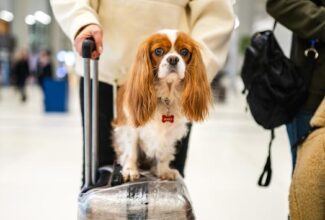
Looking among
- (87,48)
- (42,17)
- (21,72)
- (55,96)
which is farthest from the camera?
(42,17)

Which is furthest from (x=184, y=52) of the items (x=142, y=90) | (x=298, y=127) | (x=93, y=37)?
(x=298, y=127)

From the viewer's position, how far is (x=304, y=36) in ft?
6.60

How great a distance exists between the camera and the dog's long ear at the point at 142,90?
5.14ft

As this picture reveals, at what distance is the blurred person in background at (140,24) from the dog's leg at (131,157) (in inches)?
11.4

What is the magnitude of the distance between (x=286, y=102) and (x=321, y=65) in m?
0.25

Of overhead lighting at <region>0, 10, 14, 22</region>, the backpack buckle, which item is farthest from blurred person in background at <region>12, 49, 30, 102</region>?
the backpack buckle

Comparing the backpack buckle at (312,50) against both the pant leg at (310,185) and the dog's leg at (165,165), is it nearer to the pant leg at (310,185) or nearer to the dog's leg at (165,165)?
the pant leg at (310,185)

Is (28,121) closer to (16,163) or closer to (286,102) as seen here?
(16,163)

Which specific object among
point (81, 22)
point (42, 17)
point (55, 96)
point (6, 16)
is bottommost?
point (55, 96)

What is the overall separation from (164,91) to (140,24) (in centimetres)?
38

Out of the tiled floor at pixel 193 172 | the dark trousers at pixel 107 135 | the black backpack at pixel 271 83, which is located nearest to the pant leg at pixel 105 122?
the dark trousers at pixel 107 135

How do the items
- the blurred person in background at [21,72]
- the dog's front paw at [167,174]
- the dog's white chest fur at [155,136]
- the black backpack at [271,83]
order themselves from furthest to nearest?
the blurred person in background at [21,72] → the black backpack at [271,83] → the dog's front paw at [167,174] → the dog's white chest fur at [155,136]

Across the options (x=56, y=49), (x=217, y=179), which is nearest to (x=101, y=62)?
(x=217, y=179)

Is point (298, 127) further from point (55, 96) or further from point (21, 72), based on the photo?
point (21, 72)
